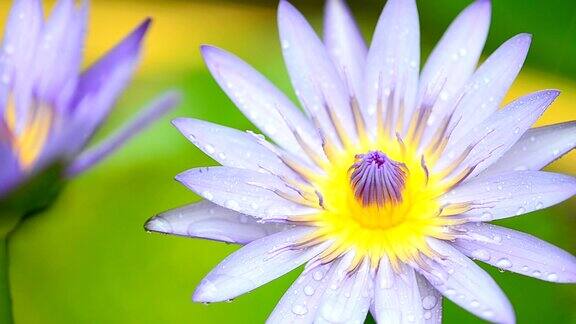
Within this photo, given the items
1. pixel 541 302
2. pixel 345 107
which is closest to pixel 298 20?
pixel 345 107

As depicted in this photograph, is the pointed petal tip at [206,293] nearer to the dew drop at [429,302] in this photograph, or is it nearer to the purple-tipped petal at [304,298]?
the purple-tipped petal at [304,298]

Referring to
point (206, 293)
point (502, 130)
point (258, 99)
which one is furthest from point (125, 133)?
point (502, 130)

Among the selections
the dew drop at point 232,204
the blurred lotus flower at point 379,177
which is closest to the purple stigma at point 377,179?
the blurred lotus flower at point 379,177

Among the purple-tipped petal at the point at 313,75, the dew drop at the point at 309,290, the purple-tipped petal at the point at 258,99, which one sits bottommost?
the dew drop at the point at 309,290

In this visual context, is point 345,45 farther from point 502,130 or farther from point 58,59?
point 58,59

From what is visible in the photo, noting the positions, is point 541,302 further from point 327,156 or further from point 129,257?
point 129,257

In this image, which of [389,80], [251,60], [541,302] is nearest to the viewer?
[389,80]
